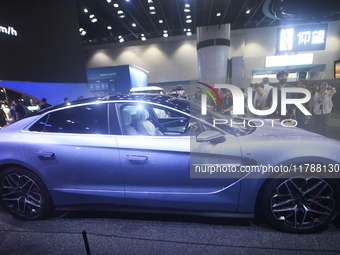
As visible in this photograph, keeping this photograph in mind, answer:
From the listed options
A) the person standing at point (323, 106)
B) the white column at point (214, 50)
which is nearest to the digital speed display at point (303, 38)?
the person standing at point (323, 106)

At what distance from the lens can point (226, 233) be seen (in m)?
1.81

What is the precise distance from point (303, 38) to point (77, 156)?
30.2 ft

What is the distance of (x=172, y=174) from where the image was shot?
172 cm

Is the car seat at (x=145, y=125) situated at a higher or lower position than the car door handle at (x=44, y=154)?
higher

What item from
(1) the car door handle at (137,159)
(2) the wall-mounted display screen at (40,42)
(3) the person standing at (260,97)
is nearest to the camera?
(1) the car door handle at (137,159)

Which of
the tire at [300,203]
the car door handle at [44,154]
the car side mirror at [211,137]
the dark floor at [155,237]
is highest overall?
the car side mirror at [211,137]

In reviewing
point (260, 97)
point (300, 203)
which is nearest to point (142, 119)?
point (300, 203)

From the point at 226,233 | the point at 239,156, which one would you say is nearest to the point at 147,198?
the point at 226,233

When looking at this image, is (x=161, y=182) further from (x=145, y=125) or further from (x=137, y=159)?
(x=145, y=125)

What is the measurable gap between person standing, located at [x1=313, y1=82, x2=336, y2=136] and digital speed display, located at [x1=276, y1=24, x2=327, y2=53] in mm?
3737

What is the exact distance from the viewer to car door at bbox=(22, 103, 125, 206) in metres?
1.82

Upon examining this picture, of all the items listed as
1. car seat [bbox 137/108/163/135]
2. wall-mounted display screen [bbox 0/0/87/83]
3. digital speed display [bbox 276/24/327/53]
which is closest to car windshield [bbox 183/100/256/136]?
car seat [bbox 137/108/163/135]

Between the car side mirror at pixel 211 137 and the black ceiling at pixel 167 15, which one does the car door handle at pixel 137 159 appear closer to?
the car side mirror at pixel 211 137

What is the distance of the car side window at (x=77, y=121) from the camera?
192 centimetres
